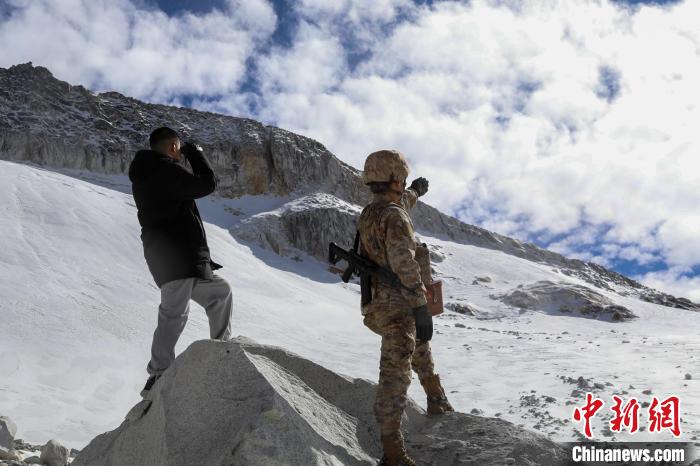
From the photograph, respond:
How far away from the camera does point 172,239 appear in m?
4.40

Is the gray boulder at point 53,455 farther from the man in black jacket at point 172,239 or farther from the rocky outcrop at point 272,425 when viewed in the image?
the man in black jacket at point 172,239

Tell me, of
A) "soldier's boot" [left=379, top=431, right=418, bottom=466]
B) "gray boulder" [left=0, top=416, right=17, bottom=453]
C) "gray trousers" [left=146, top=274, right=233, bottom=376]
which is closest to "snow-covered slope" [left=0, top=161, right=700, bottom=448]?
"gray boulder" [left=0, top=416, right=17, bottom=453]

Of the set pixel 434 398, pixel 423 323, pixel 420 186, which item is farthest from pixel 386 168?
pixel 434 398

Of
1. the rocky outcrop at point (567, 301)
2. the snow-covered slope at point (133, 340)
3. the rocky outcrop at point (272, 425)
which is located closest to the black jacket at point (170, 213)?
the rocky outcrop at point (272, 425)

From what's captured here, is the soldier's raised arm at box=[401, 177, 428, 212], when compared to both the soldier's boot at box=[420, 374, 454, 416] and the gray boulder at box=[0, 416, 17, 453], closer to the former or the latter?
the soldier's boot at box=[420, 374, 454, 416]

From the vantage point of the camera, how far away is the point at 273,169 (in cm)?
5600

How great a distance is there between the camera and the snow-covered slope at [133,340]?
25.5ft

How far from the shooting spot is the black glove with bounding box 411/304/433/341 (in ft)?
12.3

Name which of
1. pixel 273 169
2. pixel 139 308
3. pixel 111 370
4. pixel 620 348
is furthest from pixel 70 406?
pixel 273 169

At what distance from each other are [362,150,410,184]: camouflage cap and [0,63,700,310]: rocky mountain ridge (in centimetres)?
3621

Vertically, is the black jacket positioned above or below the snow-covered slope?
above

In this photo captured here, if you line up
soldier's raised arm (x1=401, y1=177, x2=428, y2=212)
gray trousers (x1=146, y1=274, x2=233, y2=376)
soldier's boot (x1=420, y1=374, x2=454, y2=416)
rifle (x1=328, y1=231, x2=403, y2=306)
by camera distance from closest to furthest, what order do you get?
1. rifle (x1=328, y1=231, x2=403, y2=306)
2. gray trousers (x1=146, y1=274, x2=233, y2=376)
3. soldier's boot (x1=420, y1=374, x2=454, y2=416)
4. soldier's raised arm (x1=401, y1=177, x2=428, y2=212)

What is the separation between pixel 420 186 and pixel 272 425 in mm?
2941

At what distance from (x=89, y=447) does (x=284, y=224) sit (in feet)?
134
